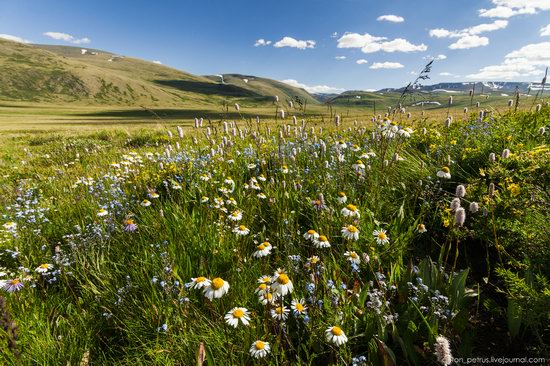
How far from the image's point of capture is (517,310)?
7.97ft

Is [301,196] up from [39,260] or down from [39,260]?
up

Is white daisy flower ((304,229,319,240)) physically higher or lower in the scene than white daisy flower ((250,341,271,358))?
higher

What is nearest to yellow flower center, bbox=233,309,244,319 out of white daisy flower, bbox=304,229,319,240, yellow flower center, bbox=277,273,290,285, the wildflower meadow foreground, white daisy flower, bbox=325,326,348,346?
the wildflower meadow foreground

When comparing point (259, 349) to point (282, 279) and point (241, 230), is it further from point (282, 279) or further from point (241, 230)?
point (241, 230)

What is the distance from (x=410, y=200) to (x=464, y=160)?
49.2 inches

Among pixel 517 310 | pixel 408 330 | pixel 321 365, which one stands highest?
pixel 517 310

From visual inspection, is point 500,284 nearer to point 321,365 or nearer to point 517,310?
point 517,310

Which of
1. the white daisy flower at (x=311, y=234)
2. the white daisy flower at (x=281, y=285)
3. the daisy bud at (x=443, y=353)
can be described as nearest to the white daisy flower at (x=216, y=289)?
the white daisy flower at (x=281, y=285)

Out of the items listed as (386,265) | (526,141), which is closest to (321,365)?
(386,265)

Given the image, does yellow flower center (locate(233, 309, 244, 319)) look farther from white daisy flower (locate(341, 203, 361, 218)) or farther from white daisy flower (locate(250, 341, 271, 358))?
white daisy flower (locate(341, 203, 361, 218))

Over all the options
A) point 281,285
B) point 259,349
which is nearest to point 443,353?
point 281,285

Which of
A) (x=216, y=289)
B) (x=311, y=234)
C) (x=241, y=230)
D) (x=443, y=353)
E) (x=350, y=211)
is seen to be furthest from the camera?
(x=241, y=230)

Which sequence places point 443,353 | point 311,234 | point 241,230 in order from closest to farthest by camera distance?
point 443,353, point 311,234, point 241,230

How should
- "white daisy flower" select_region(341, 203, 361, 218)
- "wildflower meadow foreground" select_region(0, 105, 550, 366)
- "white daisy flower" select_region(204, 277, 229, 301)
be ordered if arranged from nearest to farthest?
"white daisy flower" select_region(204, 277, 229, 301) → "wildflower meadow foreground" select_region(0, 105, 550, 366) → "white daisy flower" select_region(341, 203, 361, 218)
